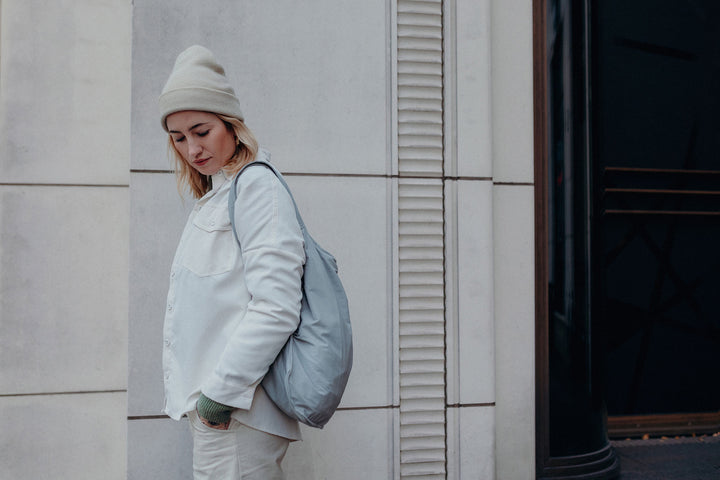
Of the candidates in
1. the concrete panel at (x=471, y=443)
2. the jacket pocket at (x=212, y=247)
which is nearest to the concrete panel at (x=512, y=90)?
the concrete panel at (x=471, y=443)

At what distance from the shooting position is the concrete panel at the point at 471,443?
10.8 ft

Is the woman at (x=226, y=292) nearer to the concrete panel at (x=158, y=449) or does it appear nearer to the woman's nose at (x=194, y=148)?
the woman's nose at (x=194, y=148)

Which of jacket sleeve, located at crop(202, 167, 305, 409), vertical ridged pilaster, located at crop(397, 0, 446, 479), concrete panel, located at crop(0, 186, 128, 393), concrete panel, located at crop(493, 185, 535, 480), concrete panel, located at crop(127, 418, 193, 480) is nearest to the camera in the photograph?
jacket sleeve, located at crop(202, 167, 305, 409)

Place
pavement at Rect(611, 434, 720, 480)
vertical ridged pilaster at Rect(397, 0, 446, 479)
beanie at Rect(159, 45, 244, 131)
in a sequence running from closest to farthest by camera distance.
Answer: beanie at Rect(159, 45, 244, 131) < vertical ridged pilaster at Rect(397, 0, 446, 479) < pavement at Rect(611, 434, 720, 480)

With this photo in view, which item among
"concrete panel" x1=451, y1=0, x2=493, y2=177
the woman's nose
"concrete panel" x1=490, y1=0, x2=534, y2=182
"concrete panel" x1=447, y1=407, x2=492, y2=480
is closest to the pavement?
"concrete panel" x1=447, y1=407, x2=492, y2=480

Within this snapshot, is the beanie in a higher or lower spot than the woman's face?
higher

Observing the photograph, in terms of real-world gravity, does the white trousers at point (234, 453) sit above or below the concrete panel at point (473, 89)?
below

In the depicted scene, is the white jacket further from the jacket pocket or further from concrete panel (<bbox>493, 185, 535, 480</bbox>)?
concrete panel (<bbox>493, 185, 535, 480</bbox>)

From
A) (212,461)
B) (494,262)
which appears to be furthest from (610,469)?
(212,461)

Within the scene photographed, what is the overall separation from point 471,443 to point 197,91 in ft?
8.11

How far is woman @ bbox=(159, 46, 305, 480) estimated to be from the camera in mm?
1699

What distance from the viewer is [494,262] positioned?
136 inches

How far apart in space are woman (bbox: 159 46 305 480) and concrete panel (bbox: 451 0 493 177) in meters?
1.71

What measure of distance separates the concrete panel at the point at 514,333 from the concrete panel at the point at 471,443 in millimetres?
128
